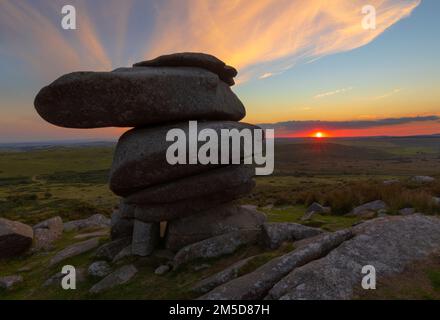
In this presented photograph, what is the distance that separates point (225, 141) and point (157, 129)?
135 inches

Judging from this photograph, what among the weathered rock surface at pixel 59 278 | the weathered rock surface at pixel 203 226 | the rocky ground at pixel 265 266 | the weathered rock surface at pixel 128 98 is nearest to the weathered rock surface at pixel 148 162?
the weathered rock surface at pixel 128 98

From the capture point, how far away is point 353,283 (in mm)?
10578

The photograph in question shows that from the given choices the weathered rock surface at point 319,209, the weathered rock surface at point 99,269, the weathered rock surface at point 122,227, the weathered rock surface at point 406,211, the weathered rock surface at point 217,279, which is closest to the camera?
the weathered rock surface at point 217,279

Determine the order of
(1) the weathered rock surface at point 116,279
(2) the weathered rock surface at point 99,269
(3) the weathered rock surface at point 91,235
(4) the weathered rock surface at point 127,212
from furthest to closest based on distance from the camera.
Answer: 1. (3) the weathered rock surface at point 91,235
2. (4) the weathered rock surface at point 127,212
3. (2) the weathered rock surface at point 99,269
4. (1) the weathered rock surface at point 116,279

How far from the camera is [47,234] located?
26.7 metres

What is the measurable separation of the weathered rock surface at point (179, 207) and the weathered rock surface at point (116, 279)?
2818mm

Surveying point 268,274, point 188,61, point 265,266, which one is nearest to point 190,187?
point 265,266

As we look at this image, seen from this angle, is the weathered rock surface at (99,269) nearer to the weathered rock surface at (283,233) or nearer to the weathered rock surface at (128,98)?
the weathered rock surface at (128,98)

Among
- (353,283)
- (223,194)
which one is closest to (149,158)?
(223,194)

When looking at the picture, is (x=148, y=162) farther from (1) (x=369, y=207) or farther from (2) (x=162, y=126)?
(1) (x=369, y=207)

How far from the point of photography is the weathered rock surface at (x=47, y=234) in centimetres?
2508

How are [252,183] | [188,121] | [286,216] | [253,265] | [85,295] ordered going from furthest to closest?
[286,216] < [252,183] < [188,121] < [85,295] < [253,265]

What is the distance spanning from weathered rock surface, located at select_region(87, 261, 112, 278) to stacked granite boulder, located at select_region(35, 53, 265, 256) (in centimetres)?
162

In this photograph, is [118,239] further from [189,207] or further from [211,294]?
[211,294]
